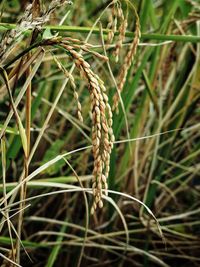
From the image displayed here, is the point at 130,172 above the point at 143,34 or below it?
below

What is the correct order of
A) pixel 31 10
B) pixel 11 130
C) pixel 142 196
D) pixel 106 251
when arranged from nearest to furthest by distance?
pixel 31 10 → pixel 11 130 → pixel 106 251 → pixel 142 196

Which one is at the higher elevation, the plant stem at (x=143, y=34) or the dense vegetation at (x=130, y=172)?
the plant stem at (x=143, y=34)

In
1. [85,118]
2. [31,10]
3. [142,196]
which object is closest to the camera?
[31,10]

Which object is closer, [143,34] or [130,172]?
A: [143,34]

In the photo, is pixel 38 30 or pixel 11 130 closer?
pixel 38 30

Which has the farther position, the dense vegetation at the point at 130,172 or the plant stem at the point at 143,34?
the dense vegetation at the point at 130,172

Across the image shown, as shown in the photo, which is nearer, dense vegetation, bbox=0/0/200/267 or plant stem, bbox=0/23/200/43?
plant stem, bbox=0/23/200/43

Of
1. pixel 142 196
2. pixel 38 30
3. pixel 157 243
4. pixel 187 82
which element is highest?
pixel 38 30

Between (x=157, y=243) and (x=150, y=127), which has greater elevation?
(x=150, y=127)

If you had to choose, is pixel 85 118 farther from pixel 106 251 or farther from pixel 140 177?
pixel 106 251

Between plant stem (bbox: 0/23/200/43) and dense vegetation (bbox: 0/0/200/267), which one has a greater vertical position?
plant stem (bbox: 0/23/200/43)

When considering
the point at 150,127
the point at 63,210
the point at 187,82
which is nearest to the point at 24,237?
the point at 63,210
